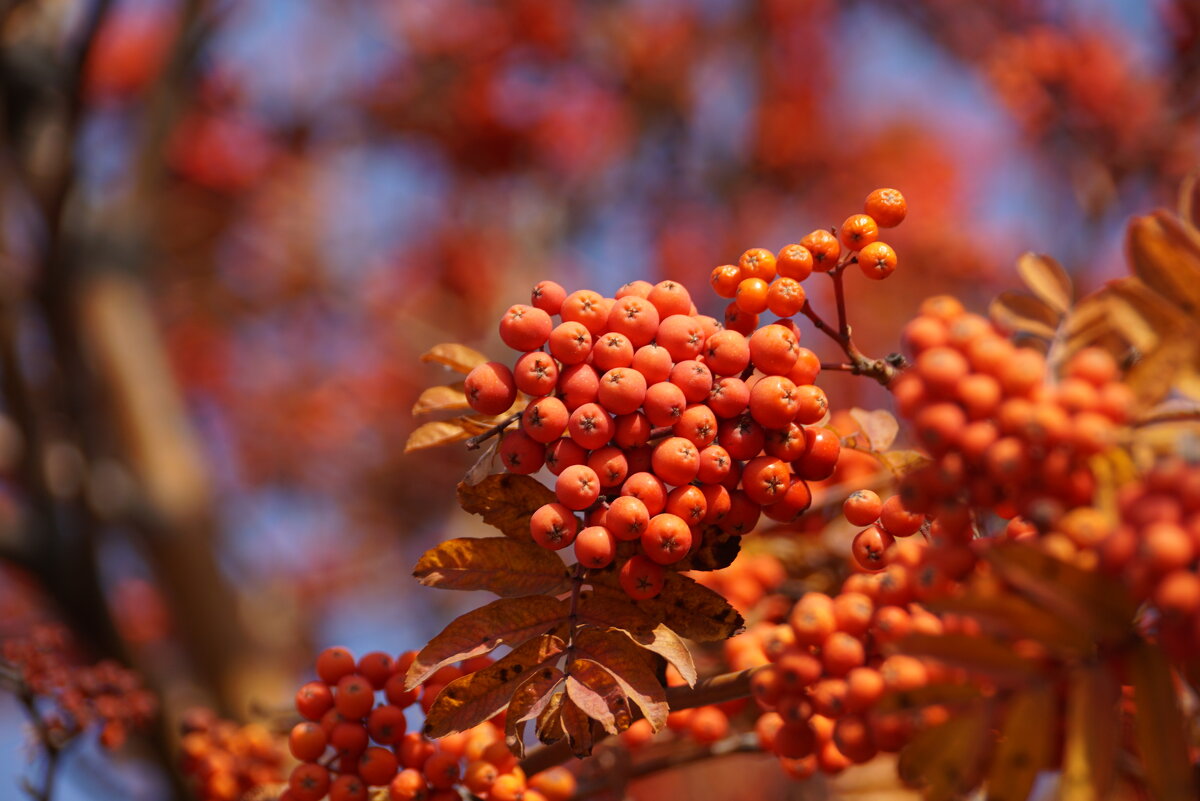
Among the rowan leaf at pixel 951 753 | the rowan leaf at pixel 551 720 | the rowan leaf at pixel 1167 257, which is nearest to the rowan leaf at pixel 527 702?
the rowan leaf at pixel 551 720

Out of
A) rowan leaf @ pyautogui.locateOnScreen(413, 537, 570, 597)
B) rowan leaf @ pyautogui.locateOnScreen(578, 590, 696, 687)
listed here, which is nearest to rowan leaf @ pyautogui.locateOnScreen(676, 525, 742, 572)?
rowan leaf @ pyautogui.locateOnScreen(578, 590, 696, 687)

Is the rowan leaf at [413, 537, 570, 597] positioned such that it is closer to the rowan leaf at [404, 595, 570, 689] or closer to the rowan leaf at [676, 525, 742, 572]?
the rowan leaf at [404, 595, 570, 689]

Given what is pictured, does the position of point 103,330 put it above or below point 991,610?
above

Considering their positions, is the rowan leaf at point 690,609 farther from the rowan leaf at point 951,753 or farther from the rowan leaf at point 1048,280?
the rowan leaf at point 1048,280

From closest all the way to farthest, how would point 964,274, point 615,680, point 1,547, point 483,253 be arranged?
1. point 615,680
2. point 1,547
3. point 964,274
4. point 483,253

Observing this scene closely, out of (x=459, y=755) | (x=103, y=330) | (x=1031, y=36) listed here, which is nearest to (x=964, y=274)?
(x=1031, y=36)

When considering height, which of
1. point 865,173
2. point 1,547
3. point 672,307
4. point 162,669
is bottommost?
point 162,669

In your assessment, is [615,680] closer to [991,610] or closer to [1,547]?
[991,610]

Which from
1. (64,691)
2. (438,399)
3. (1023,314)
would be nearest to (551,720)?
(438,399)
